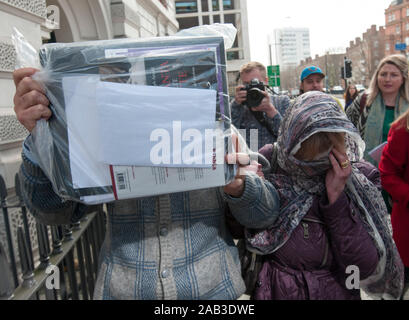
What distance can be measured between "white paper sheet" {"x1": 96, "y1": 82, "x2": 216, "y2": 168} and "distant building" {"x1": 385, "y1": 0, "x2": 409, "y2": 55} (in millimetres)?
27808

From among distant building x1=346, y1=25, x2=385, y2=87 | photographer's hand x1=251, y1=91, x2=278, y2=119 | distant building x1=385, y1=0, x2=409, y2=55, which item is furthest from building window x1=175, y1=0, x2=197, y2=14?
photographer's hand x1=251, y1=91, x2=278, y2=119

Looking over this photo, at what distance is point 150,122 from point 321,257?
855 mm

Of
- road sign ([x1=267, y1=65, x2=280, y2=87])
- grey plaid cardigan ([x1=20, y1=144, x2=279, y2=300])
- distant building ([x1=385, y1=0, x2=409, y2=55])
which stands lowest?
grey plaid cardigan ([x1=20, y1=144, x2=279, y2=300])

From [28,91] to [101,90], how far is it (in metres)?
0.23

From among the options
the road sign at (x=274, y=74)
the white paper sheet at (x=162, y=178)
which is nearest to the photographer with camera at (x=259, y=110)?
the white paper sheet at (x=162, y=178)

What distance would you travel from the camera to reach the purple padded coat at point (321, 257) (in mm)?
1228

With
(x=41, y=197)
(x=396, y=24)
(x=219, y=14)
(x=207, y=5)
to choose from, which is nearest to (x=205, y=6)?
(x=207, y=5)

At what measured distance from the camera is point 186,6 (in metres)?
50.1

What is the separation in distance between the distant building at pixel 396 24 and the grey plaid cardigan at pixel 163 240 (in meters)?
27.7

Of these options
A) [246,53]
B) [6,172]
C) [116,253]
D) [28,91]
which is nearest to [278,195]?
[116,253]

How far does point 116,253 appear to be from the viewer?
104 cm

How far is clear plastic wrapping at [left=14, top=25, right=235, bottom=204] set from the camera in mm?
827

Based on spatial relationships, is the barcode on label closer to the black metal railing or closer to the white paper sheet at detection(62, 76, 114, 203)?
the white paper sheet at detection(62, 76, 114, 203)
